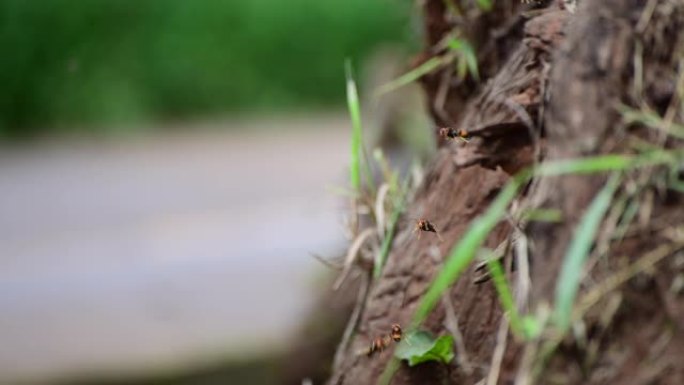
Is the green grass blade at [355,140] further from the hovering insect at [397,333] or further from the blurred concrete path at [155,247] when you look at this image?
the blurred concrete path at [155,247]

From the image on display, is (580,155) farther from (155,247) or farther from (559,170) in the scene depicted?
(155,247)

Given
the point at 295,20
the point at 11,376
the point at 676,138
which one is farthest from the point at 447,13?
the point at 295,20

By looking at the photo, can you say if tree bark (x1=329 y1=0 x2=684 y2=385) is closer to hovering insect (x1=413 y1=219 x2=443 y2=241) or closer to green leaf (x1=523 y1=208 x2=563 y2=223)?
green leaf (x1=523 y1=208 x2=563 y2=223)

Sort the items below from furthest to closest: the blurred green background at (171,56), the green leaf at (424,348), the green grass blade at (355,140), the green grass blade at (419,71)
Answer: the blurred green background at (171,56)
the green grass blade at (419,71)
the green grass blade at (355,140)
the green leaf at (424,348)

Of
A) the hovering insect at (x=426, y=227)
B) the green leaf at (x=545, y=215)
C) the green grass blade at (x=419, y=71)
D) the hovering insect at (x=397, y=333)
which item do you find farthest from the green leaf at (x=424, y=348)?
the green grass blade at (x=419, y=71)

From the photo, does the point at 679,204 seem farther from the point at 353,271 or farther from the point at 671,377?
the point at 353,271

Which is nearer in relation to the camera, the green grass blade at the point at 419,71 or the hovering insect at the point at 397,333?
the hovering insect at the point at 397,333
